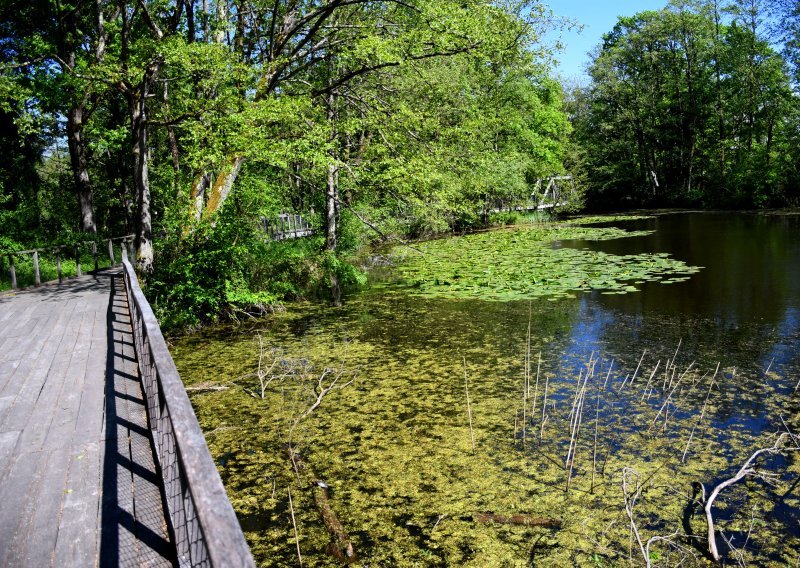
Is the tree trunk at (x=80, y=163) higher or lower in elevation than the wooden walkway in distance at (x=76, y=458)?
higher

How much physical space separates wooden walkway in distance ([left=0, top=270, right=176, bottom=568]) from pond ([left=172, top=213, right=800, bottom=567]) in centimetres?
122

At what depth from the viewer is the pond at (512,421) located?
4.70 meters

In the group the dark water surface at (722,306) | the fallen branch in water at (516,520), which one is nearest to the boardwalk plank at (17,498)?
the fallen branch in water at (516,520)

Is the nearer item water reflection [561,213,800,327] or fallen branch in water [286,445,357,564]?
fallen branch in water [286,445,357,564]

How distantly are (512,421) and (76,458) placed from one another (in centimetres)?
463

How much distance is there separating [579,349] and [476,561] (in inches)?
237

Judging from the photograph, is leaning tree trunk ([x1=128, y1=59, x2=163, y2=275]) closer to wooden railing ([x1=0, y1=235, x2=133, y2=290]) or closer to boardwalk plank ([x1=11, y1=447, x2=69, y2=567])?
wooden railing ([x1=0, y1=235, x2=133, y2=290])

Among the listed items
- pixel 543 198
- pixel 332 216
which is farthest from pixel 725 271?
pixel 543 198

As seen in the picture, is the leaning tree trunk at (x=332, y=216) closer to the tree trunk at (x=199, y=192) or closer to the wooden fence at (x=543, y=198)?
the tree trunk at (x=199, y=192)

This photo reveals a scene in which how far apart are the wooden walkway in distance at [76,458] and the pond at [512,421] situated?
4.00 feet

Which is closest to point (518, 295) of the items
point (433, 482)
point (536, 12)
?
point (536, 12)

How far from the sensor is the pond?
470 centimetres

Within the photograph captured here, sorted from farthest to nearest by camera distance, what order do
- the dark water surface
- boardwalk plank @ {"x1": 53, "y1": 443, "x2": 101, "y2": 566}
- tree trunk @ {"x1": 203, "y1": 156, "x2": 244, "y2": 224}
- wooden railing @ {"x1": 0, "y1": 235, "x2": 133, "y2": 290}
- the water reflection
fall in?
wooden railing @ {"x1": 0, "y1": 235, "x2": 133, "y2": 290}, tree trunk @ {"x1": 203, "y1": 156, "x2": 244, "y2": 224}, the water reflection, the dark water surface, boardwalk plank @ {"x1": 53, "y1": 443, "x2": 101, "y2": 566}

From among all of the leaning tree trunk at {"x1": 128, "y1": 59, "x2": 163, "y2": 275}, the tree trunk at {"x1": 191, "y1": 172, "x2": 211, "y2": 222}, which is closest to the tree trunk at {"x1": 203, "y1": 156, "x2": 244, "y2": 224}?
the tree trunk at {"x1": 191, "y1": 172, "x2": 211, "y2": 222}
